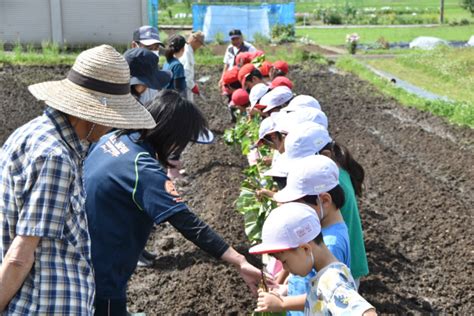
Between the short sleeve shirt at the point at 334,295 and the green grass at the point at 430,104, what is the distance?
10.3 meters

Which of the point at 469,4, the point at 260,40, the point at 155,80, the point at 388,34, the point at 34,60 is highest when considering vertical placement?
the point at 469,4

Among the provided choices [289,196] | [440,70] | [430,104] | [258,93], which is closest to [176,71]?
[258,93]

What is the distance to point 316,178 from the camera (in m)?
3.17

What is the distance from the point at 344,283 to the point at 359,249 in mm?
1237

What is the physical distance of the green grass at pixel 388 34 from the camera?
36.9 metres

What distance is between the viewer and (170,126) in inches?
126

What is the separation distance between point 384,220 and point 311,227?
16.5 ft

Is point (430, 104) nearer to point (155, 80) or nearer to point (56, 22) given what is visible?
point (155, 80)

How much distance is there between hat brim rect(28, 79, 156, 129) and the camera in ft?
8.32

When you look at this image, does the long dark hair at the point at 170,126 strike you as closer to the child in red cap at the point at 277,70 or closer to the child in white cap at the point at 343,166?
the child in white cap at the point at 343,166

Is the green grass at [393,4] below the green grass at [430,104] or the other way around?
the other way around

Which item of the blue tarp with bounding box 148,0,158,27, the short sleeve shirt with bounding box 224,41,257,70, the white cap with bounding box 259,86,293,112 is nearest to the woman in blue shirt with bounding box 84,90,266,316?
the white cap with bounding box 259,86,293,112

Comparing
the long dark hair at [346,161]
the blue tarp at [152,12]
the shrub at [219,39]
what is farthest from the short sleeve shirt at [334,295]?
the blue tarp at [152,12]

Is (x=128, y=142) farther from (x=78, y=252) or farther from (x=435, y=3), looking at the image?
(x=435, y=3)
